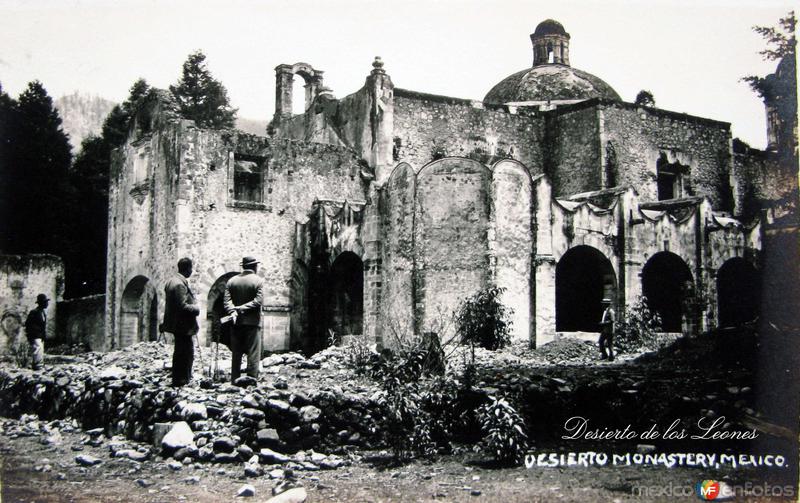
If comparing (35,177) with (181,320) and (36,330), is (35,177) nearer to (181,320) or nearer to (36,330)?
(36,330)

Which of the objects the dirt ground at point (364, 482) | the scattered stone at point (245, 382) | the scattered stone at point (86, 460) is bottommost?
the dirt ground at point (364, 482)

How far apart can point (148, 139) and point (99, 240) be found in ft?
39.1

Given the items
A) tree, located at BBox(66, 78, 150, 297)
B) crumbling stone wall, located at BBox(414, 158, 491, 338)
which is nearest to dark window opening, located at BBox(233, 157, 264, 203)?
crumbling stone wall, located at BBox(414, 158, 491, 338)

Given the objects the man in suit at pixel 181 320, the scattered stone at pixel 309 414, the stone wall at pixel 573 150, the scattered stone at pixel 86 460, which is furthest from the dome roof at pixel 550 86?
the scattered stone at pixel 86 460

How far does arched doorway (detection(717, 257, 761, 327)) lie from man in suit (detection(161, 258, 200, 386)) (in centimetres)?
1721

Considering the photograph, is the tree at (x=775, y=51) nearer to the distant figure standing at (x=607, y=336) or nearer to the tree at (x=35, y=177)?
the distant figure standing at (x=607, y=336)

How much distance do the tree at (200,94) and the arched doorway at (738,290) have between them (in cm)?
2467

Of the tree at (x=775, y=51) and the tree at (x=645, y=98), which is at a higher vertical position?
the tree at (x=645, y=98)

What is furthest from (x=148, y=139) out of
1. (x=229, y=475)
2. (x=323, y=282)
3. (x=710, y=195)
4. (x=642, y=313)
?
(x=710, y=195)

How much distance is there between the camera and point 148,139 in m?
22.2

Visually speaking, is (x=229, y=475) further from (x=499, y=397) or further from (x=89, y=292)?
(x=89, y=292)

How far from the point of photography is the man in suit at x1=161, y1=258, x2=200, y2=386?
10.7m

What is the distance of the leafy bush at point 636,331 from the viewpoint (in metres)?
19.1

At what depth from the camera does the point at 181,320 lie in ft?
34.9
